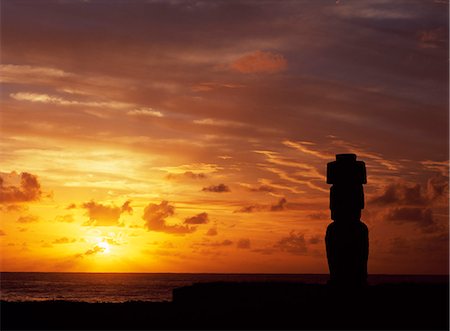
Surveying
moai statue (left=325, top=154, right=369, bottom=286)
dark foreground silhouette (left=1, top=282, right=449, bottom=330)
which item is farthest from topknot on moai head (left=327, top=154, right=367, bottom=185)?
dark foreground silhouette (left=1, top=282, right=449, bottom=330)

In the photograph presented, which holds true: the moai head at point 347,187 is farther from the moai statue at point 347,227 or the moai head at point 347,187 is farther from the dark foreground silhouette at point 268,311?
the dark foreground silhouette at point 268,311

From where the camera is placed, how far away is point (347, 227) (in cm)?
2202

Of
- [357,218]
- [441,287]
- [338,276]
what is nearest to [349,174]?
[357,218]

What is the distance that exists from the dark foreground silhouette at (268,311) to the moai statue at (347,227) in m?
0.58

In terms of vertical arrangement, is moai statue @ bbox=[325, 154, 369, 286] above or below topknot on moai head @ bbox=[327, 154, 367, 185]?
below

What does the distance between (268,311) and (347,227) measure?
12.8 ft

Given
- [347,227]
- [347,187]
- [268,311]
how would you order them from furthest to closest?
[347,187] < [347,227] < [268,311]

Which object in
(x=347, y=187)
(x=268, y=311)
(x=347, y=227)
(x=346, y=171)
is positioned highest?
(x=346, y=171)

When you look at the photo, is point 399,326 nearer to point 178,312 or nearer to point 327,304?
point 327,304

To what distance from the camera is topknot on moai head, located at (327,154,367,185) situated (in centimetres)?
2211

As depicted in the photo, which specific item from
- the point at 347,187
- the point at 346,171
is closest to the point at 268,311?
the point at 347,187

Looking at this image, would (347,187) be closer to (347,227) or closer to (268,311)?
(347,227)

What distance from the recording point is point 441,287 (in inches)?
872

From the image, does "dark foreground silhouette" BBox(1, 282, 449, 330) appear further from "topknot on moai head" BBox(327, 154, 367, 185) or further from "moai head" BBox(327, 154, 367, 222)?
"topknot on moai head" BBox(327, 154, 367, 185)
